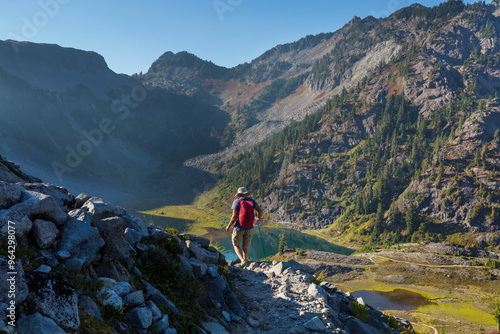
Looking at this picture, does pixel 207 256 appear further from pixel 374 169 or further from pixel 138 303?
pixel 374 169

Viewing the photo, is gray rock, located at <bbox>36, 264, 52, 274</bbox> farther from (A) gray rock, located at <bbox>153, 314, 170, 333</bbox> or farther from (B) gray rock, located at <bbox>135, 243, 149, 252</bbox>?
(B) gray rock, located at <bbox>135, 243, 149, 252</bbox>

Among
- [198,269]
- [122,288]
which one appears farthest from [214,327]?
[122,288]

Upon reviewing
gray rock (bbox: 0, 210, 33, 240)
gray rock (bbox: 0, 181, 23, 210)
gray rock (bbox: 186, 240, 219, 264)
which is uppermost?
gray rock (bbox: 0, 181, 23, 210)

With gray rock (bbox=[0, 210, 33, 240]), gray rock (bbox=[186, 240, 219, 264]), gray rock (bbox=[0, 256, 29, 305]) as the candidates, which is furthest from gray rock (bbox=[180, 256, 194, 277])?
gray rock (bbox=[0, 256, 29, 305])

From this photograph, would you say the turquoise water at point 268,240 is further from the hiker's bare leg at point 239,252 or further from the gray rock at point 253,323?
the gray rock at point 253,323

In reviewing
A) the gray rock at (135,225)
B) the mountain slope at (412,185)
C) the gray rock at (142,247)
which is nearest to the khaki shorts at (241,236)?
the gray rock at (135,225)

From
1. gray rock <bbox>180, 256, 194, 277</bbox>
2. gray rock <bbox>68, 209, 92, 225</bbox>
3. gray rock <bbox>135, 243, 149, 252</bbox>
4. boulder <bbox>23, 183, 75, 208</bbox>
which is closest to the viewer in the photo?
gray rock <bbox>68, 209, 92, 225</bbox>

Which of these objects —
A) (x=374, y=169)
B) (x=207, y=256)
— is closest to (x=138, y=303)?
(x=207, y=256)

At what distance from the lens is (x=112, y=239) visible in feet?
29.5

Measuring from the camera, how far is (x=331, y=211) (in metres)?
169

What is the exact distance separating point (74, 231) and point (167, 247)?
4.71 m

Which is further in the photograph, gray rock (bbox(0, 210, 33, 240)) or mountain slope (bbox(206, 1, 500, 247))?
mountain slope (bbox(206, 1, 500, 247))

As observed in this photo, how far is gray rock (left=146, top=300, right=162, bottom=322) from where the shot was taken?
26.0 ft

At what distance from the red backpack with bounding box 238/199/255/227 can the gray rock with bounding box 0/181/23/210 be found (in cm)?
942
